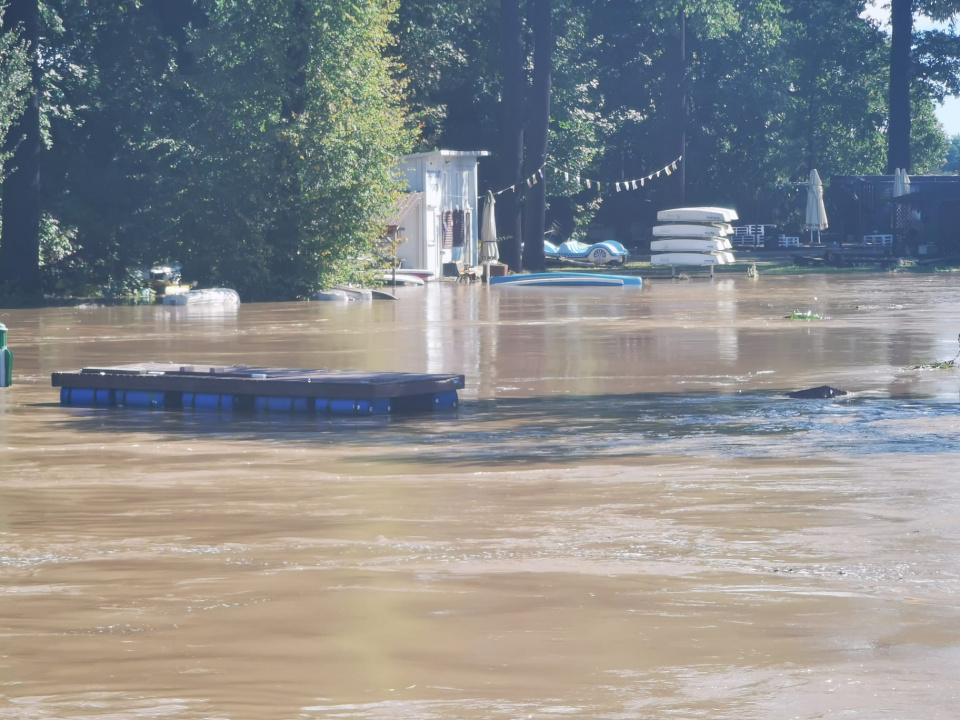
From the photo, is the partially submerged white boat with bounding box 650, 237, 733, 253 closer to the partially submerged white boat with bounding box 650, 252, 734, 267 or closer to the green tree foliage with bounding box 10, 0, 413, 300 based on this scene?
the partially submerged white boat with bounding box 650, 252, 734, 267

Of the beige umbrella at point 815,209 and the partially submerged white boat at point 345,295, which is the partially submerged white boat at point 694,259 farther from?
the partially submerged white boat at point 345,295

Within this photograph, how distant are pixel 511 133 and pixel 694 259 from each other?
795 centimetres

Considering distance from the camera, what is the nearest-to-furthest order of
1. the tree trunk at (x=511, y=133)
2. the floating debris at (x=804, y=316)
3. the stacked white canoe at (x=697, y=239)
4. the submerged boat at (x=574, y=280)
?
the floating debris at (x=804, y=316) < the submerged boat at (x=574, y=280) < the stacked white canoe at (x=697, y=239) < the tree trunk at (x=511, y=133)

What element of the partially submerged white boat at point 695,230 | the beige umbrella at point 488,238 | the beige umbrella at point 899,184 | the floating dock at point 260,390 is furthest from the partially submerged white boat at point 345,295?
the beige umbrella at point 899,184

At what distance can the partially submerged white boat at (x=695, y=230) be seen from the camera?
5347 centimetres

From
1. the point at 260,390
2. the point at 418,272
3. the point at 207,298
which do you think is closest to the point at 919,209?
the point at 418,272

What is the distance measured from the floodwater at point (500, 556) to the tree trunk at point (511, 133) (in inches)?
1490

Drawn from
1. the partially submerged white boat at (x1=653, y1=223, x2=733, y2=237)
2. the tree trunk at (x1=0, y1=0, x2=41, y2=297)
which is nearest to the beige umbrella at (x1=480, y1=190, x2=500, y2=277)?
the partially submerged white boat at (x1=653, y1=223, x2=733, y2=237)

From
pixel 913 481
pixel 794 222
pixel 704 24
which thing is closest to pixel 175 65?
pixel 704 24

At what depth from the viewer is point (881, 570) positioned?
786cm

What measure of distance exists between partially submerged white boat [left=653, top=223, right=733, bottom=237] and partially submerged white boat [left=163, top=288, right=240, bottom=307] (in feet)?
66.1

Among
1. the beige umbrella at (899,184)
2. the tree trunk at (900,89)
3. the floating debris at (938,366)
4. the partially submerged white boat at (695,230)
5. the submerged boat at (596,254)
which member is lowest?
the floating debris at (938,366)

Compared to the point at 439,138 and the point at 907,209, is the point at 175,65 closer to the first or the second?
the point at 439,138

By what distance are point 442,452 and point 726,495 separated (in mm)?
3008
